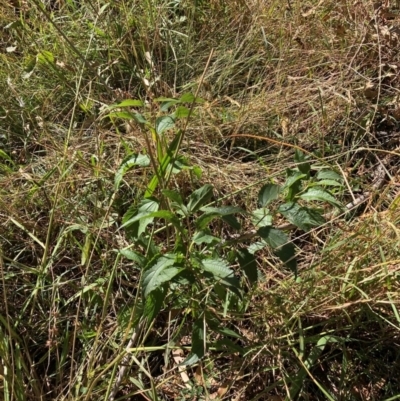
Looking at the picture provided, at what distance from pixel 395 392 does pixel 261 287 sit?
422 mm

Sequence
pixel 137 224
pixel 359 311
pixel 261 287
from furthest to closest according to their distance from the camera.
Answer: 1. pixel 261 287
2. pixel 359 311
3. pixel 137 224

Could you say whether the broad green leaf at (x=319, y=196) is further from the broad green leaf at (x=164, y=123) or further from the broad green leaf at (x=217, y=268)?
the broad green leaf at (x=164, y=123)

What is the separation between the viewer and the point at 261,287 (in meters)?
1.62

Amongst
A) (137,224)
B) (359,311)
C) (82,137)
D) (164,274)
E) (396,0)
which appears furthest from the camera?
(396,0)

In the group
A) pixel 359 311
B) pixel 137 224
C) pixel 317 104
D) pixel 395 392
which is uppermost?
pixel 137 224

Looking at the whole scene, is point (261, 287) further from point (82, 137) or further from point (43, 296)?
point (82, 137)

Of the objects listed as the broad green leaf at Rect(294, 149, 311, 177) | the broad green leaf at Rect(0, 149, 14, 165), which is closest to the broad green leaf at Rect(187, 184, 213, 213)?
the broad green leaf at Rect(294, 149, 311, 177)

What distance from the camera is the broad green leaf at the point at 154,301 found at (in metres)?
1.34

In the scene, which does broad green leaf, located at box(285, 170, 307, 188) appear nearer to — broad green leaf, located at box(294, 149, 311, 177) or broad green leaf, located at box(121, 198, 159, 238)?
broad green leaf, located at box(294, 149, 311, 177)

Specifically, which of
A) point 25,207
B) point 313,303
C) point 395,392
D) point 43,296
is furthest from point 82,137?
point 395,392

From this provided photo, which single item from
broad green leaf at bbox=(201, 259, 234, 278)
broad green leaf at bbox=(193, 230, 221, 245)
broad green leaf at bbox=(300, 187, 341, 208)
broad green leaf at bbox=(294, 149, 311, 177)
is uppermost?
broad green leaf at bbox=(294, 149, 311, 177)

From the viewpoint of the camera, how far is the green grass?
1.44m

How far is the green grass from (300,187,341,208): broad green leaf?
21 millimetres

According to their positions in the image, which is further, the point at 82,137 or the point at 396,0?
the point at 396,0
